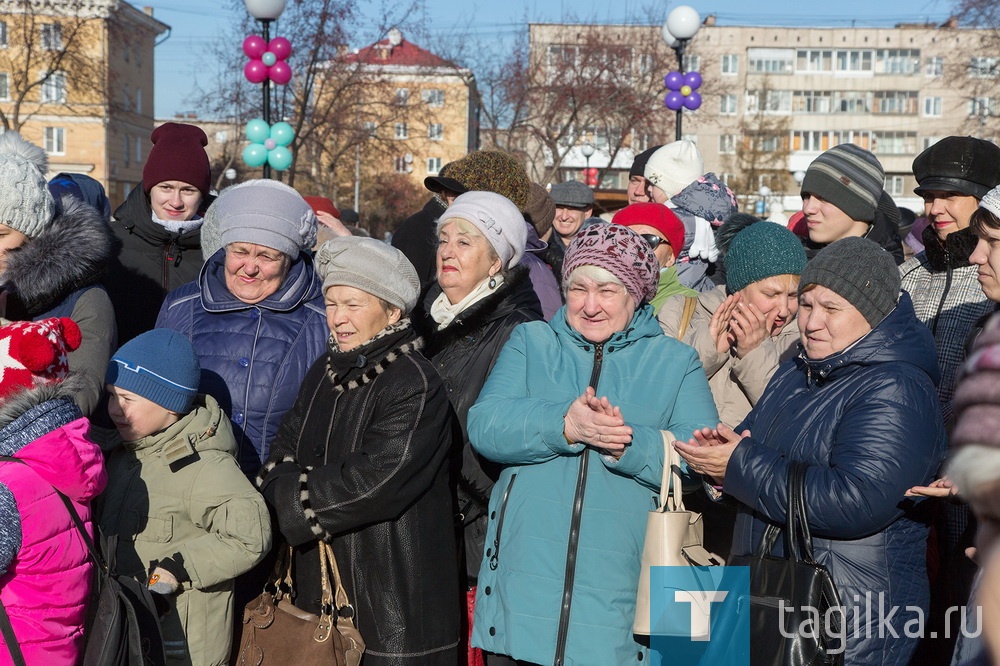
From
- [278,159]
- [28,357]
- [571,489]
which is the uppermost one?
[278,159]

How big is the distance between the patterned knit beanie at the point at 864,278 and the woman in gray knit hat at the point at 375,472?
1.44m

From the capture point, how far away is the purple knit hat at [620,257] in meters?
3.65

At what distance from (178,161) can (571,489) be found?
2877 mm

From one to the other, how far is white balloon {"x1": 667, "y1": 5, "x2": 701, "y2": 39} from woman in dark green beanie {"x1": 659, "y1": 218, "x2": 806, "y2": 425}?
39.5ft

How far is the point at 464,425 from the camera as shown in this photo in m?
4.00

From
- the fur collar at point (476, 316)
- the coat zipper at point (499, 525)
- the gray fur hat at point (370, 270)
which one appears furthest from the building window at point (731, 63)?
the coat zipper at point (499, 525)

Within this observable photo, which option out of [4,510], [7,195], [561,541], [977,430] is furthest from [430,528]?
[977,430]

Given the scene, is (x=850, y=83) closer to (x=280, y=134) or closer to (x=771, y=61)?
(x=771, y=61)

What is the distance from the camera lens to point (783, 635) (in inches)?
116

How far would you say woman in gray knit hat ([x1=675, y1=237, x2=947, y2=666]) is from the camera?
305 centimetres

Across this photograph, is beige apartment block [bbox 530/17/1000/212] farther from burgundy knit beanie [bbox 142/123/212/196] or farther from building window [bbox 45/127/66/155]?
burgundy knit beanie [bbox 142/123/212/196]

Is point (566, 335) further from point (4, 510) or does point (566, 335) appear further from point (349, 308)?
point (4, 510)

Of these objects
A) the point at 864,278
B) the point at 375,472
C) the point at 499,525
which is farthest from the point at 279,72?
the point at 864,278

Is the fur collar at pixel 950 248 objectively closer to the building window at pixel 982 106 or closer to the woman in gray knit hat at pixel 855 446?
the woman in gray knit hat at pixel 855 446
